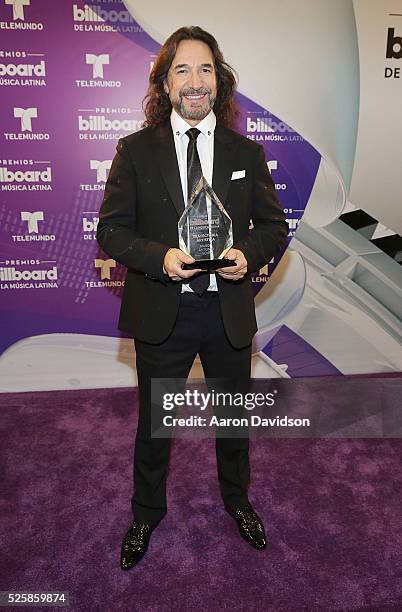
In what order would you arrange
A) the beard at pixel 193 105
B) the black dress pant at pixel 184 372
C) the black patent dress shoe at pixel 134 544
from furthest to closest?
the black patent dress shoe at pixel 134 544
the black dress pant at pixel 184 372
the beard at pixel 193 105

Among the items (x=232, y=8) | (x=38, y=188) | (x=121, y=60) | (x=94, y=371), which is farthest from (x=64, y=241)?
(x=232, y=8)

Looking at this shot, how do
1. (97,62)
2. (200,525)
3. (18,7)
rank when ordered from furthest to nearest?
(97,62) → (18,7) → (200,525)

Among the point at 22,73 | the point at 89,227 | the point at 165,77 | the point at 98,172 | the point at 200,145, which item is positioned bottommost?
the point at 89,227

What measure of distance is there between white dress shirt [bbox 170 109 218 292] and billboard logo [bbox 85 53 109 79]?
1.48 metres

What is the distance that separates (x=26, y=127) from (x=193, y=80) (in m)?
1.67

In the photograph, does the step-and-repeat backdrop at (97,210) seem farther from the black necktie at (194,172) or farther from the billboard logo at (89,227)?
the black necktie at (194,172)

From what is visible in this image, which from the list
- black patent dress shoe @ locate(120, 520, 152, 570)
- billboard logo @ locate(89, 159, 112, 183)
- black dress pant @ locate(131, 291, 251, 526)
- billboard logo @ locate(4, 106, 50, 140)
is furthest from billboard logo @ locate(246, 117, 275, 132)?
black patent dress shoe @ locate(120, 520, 152, 570)

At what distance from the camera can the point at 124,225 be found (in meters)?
1.76

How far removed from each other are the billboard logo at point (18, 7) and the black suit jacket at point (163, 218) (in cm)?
165

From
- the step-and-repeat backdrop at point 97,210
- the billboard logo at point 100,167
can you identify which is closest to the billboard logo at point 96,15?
the step-and-repeat backdrop at point 97,210

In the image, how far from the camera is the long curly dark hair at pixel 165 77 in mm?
1757

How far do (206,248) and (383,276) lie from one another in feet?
7.17

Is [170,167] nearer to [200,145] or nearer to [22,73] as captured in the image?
[200,145]

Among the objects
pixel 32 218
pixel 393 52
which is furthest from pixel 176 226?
pixel 393 52
